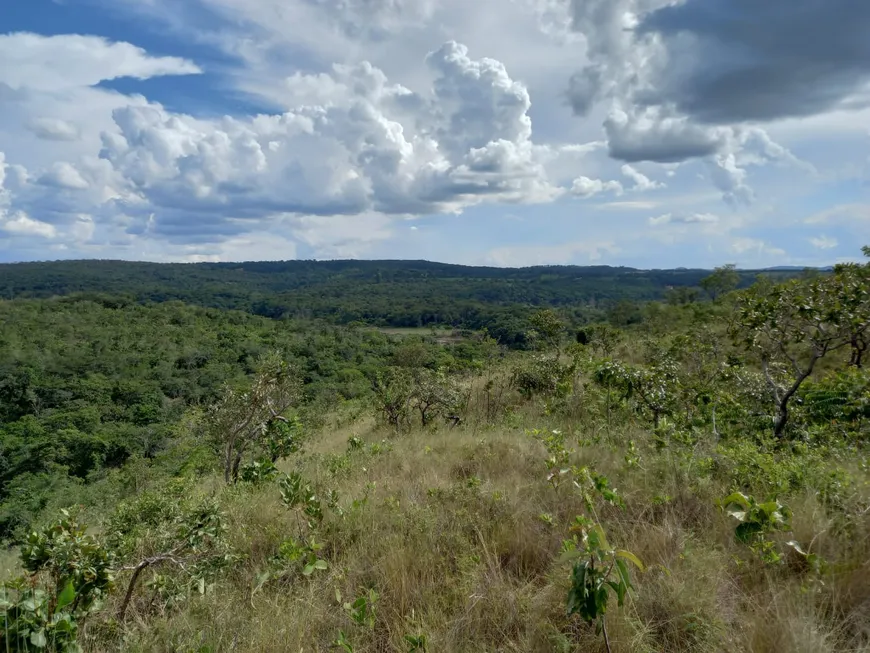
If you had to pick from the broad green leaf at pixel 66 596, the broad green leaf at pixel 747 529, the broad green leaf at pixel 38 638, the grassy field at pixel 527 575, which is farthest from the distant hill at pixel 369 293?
the broad green leaf at pixel 38 638

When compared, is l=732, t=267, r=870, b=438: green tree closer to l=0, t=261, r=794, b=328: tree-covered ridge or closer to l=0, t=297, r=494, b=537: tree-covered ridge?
l=0, t=297, r=494, b=537: tree-covered ridge

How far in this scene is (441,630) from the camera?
7.38 ft

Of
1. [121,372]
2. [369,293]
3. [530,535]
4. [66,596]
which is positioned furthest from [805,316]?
[369,293]

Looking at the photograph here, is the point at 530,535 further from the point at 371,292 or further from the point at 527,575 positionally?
the point at 371,292

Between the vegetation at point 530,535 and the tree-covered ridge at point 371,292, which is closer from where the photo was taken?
the vegetation at point 530,535

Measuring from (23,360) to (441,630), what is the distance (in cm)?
7067

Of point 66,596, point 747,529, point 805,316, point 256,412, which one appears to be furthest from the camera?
point 256,412

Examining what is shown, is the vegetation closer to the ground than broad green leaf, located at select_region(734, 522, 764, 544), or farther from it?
closer to the ground

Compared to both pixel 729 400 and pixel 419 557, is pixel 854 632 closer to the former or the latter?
pixel 419 557

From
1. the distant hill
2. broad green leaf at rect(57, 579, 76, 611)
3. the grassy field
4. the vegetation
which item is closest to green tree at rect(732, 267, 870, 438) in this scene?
the vegetation

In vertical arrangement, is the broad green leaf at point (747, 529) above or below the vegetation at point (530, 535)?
above

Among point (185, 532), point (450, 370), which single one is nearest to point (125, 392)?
point (450, 370)

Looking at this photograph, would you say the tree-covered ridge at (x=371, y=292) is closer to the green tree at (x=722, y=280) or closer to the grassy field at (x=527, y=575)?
the green tree at (x=722, y=280)

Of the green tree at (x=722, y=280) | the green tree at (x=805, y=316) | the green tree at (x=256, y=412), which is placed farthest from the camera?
the green tree at (x=722, y=280)
